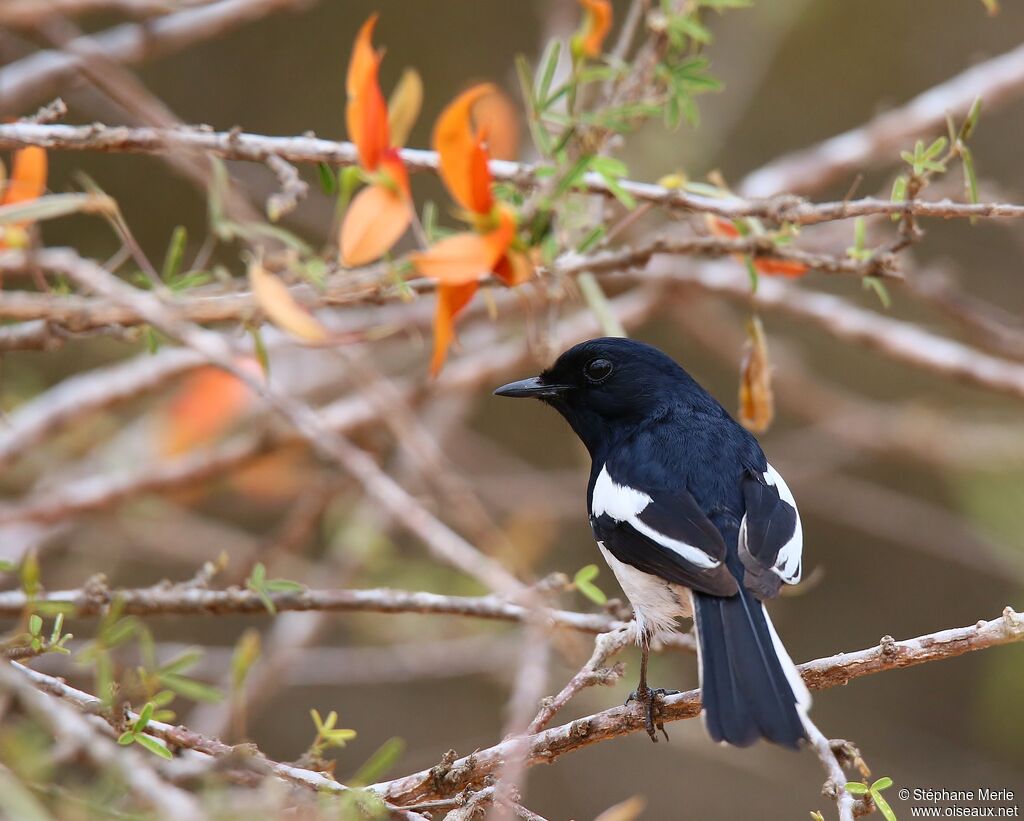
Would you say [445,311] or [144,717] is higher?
[445,311]

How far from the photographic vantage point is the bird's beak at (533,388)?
3.29 meters

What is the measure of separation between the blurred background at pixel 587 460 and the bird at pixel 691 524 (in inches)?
24.3

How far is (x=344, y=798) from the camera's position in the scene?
4.67ft

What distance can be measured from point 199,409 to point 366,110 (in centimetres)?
228

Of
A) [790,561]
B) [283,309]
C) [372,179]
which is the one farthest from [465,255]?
[790,561]

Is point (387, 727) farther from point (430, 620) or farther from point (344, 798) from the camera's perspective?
point (344, 798)

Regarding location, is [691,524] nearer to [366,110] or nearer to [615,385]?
[615,385]

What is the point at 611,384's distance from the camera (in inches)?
134

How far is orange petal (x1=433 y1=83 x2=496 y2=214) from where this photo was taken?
177cm

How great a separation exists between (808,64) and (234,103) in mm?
3449

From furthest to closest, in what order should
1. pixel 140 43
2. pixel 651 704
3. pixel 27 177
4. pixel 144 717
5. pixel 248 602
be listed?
pixel 140 43 → pixel 651 704 → pixel 248 602 → pixel 27 177 → pixel 144 717

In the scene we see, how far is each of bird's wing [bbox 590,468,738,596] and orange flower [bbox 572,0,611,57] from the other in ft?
4.07

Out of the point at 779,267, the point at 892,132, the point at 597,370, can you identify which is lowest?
the point at 597,370

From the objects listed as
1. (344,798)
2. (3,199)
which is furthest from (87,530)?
(344,798)
